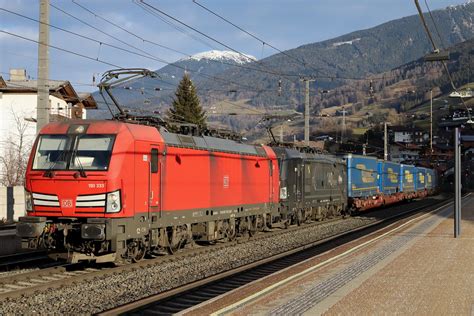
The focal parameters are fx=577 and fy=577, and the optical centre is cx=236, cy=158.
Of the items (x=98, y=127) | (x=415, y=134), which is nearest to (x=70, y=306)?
(x=98, y=127)

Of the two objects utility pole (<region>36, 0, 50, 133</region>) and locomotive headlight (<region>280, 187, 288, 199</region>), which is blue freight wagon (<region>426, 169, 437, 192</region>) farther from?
utility pole (<region>36, 0, 50, 133</region>)

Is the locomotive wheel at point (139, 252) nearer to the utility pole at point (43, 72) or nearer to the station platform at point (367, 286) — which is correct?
the station platform at point (367, 286)

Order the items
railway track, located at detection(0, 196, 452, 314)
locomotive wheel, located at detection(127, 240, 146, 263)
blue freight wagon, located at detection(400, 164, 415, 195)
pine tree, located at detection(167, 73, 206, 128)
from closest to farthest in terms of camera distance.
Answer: railway track, located at detection(0, 196, 452, 314), locomotive wheel, located at detection(127, 240, 146, 263), blue freight wagon, located at detection(400, 164, 415, 195), pine tree, located at detection(167, 73, 206, 128)

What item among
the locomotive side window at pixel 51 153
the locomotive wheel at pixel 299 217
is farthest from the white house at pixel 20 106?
the locomotive side window at pixel 51 153

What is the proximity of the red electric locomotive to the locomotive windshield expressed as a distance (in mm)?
24

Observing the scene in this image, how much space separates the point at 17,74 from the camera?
55.7m

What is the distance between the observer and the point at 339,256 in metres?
15.6

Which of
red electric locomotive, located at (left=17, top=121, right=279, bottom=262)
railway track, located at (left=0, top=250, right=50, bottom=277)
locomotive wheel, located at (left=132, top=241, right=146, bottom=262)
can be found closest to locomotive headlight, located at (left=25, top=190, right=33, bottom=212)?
red electric locomotive, located at (left=17, top=121, right=279, bottom=262)

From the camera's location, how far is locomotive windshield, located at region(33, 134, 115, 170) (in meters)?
13.8

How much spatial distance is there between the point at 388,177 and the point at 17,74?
1415 inches

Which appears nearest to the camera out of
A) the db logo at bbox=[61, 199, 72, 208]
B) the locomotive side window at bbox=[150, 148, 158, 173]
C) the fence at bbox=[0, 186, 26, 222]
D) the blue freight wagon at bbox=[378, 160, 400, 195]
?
the db logo at bbox=[61, 199, 72, 208]

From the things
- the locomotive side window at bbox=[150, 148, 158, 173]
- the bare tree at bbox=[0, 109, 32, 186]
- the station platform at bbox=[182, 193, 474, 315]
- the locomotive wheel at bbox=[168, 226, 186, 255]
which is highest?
the bare tree at bbox=[0, 109, 32, 186]

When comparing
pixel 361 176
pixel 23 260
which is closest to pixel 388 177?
pixel 361 176

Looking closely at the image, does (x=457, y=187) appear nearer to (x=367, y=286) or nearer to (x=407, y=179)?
(x=367, y=286)
